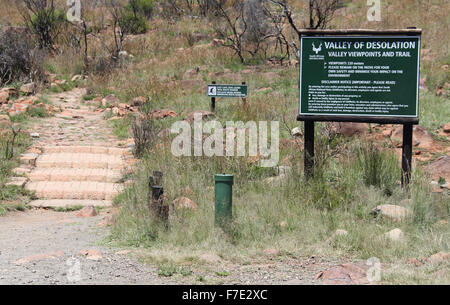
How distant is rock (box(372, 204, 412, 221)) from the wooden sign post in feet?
2.39

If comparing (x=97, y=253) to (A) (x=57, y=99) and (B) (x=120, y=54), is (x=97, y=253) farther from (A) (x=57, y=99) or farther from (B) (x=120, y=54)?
(B) (x=120, y=54)

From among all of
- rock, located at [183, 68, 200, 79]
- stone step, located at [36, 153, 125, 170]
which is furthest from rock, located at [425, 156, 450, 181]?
rock, located at [183, 68, 200, 79]

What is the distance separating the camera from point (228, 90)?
11414mm

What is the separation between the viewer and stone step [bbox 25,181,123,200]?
841cm

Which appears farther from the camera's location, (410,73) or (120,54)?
(120,54)

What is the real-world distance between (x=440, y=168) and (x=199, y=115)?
489cm

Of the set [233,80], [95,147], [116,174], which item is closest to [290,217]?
[116,174]

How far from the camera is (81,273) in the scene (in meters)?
4.90

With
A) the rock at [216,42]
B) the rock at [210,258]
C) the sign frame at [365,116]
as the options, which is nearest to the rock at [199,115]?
the sign frame at [365,116]

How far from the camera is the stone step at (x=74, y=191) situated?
8.41 m

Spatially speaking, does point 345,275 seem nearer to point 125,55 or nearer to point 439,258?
point 439,258

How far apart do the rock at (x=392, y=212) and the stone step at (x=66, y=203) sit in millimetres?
3774

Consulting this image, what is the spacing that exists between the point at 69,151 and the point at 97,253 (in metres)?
4.90
